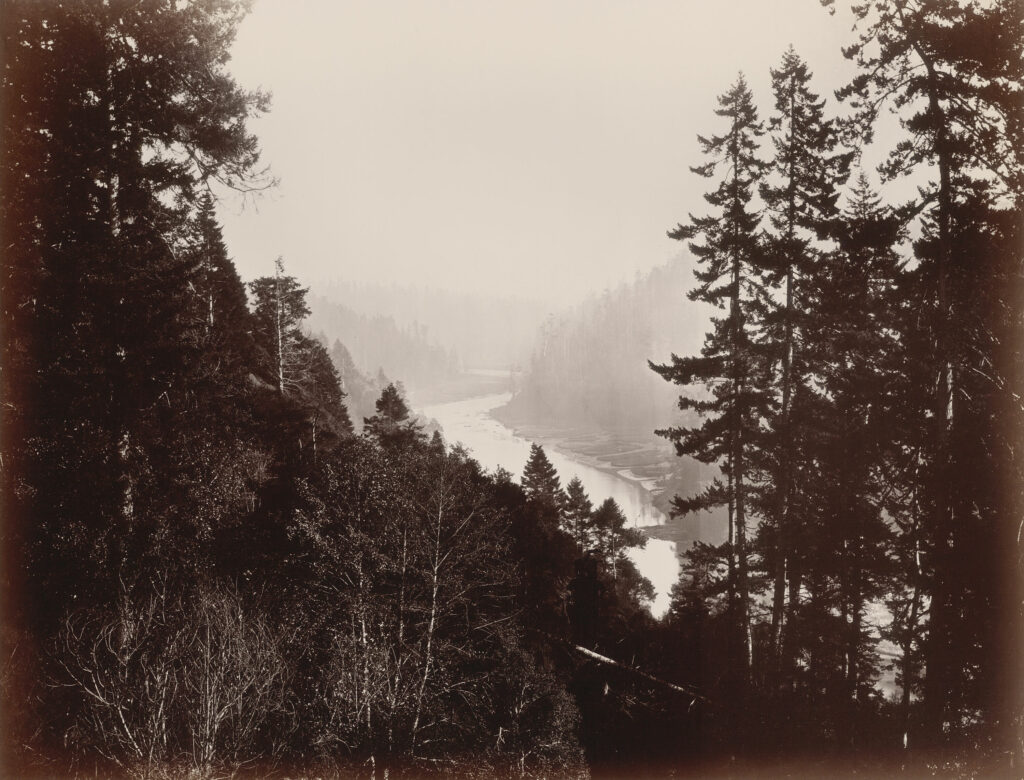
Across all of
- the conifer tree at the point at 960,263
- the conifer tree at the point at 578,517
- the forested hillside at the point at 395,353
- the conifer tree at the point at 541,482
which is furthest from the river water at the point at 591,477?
the forested hillside at the point at 395,353

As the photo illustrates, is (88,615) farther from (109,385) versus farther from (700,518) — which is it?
(700,518)

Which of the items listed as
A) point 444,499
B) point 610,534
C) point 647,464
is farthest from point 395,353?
point 444,499

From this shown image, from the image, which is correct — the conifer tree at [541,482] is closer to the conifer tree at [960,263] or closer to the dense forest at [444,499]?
the dense forest at [444,499]

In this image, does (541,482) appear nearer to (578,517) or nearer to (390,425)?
(578,517)

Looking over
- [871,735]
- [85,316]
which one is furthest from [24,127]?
[871,735]

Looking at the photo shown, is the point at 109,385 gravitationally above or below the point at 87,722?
above

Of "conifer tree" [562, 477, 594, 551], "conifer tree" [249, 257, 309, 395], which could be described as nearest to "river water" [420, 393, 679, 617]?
"conifer tree" [562, 477, 594, 551]
